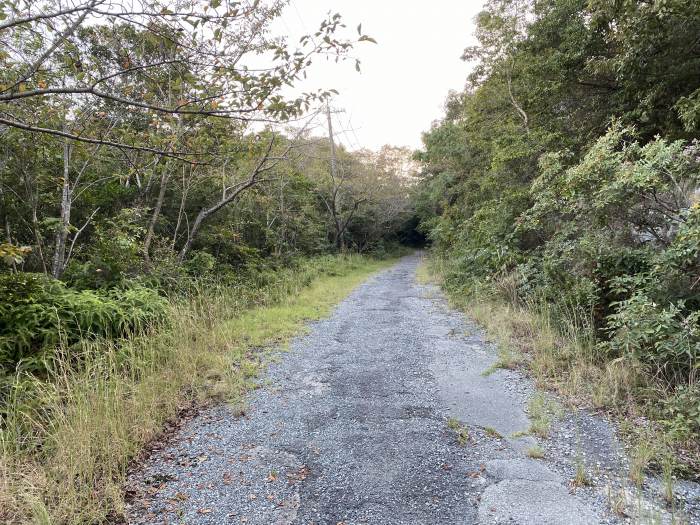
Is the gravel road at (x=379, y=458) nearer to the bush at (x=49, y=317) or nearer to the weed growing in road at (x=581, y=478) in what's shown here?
the weed growing in road at (x=581, y=478)

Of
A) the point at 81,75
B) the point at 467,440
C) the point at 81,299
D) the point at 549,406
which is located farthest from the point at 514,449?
the point at 81,299

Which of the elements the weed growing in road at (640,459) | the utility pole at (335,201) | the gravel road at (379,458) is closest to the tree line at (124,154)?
the gravel road at (379,458)

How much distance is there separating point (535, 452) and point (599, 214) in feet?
9.61

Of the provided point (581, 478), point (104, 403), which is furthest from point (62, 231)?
point (581, 478)

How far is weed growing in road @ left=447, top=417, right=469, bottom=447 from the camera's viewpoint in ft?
10.0

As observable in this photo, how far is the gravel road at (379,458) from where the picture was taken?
90.1 inches

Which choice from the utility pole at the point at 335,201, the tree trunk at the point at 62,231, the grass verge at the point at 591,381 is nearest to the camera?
the grass verge at the point at 591,381

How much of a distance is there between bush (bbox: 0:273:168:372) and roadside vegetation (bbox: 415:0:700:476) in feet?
15.0

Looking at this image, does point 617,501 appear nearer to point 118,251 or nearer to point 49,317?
point 49,317

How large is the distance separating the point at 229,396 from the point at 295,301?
4.97 meters

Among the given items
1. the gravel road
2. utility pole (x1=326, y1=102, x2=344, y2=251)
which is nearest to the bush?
the gravel road

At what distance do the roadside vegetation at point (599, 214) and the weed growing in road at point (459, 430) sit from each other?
1.11 meters

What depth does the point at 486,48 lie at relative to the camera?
9.72m

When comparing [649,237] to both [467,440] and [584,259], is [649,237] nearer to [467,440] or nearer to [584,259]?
[584,259]
